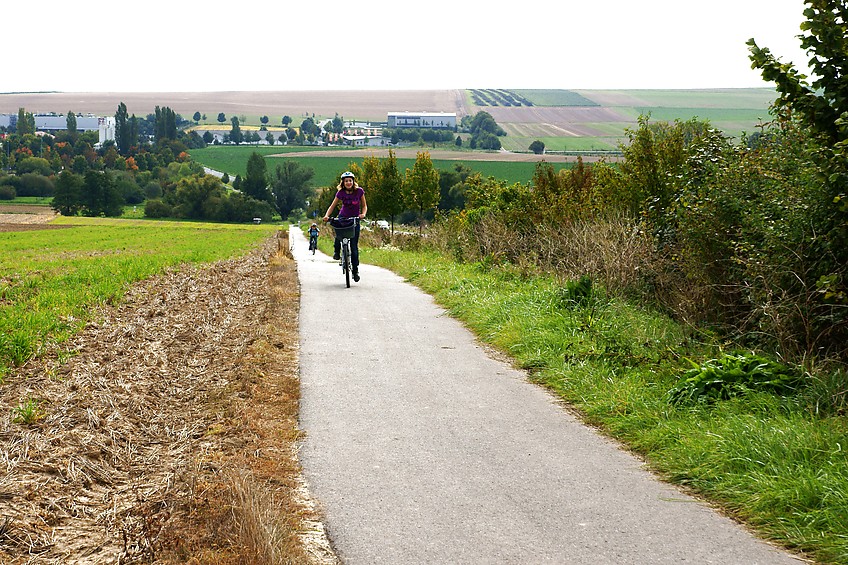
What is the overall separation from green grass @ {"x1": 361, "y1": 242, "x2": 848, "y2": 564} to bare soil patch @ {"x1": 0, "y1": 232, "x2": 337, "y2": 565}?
2.36 m

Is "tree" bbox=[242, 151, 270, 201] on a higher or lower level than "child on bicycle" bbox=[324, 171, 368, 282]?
lower

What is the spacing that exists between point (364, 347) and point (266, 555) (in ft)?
19.7

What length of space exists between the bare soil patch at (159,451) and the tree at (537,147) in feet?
393

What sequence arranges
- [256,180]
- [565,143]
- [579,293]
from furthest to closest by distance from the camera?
1. [256,180]
2. [565,143]
3. [579,293]

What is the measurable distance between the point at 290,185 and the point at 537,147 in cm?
3853

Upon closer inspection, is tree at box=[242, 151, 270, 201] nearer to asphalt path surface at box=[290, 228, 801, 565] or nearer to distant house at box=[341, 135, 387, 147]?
→ distant house at box=[341, 135, 387, 147]

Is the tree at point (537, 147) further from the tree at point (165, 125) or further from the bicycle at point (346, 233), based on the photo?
the bicycle at point (346, 233)

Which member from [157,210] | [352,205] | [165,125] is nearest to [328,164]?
[157,210]

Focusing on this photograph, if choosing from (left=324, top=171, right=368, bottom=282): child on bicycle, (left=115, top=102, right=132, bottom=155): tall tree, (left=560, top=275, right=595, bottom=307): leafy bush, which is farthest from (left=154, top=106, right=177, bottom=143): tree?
(left=560, top=275, right=595, bottom=307): leafy bush

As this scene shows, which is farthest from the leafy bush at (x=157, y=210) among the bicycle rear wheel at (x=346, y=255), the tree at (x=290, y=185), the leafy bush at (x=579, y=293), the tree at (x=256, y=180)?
the leafy bush at (x=579, y=293)

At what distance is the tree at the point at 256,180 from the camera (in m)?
135

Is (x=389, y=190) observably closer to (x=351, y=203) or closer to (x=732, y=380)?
(x=351, y=203)

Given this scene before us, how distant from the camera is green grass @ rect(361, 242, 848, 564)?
15.3 feet

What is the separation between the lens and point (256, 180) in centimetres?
13488
